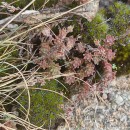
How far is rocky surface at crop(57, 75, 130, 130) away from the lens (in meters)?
3.64

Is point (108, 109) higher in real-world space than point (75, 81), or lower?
lower

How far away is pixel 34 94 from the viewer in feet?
11.6

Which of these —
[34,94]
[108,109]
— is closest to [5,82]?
[34,94]

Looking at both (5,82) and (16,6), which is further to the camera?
(16,6)

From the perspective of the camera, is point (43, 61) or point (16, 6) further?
point (16, 6)

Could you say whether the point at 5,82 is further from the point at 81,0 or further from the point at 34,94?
the point at 81,0

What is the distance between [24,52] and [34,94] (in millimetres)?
414

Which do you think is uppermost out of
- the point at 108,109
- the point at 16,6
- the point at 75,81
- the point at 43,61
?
the point at 16,6

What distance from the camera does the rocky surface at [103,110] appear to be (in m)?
3.64

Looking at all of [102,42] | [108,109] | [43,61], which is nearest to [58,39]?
[43,61]

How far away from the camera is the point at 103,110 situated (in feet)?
12.1

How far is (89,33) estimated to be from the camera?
3648mm

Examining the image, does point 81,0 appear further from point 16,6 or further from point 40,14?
point 16,6

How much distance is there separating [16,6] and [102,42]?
0.90 m
